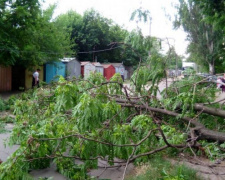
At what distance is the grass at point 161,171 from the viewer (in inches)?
130

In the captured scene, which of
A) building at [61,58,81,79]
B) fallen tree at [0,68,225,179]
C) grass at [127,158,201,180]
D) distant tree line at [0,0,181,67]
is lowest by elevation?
grass at [127,158,201,180]

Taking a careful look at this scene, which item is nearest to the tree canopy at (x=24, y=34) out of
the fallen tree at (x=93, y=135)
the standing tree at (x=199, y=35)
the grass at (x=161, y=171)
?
the fallen tree at (x=93, y=135)

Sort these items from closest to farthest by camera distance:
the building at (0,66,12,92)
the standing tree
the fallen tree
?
the fallen tree, the building at (0,66,12,92), the standing tree

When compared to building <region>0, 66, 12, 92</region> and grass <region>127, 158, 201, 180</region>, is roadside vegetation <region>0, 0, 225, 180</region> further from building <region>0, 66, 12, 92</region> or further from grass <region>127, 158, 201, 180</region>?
building <region>0, 66, 12, 92</region>

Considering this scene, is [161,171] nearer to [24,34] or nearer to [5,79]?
[24,34]

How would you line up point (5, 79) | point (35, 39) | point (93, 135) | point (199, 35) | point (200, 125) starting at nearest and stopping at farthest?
1. point (93, 135)
2. point (200, 125)
3. point (35, 39)
4. point (5, 79)
5. point (199, 35)

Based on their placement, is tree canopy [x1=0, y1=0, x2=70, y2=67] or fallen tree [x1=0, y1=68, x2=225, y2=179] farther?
tree canopy [x1=0, y1=0, x2=70, y2=67]

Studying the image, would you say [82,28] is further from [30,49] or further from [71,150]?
[71,150]

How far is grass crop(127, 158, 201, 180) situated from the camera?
3.31 meters

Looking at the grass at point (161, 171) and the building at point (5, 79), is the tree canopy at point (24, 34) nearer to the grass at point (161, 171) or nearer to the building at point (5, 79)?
the building at point (5, 79)

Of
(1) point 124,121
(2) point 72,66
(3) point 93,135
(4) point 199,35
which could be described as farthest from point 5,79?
(4) point 199,35

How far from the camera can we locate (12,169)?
303 cm

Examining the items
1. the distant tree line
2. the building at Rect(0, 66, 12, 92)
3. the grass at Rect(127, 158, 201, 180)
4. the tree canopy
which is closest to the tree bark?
the grass at Rect(127, 158, 201, 180)

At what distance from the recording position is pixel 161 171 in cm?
359
